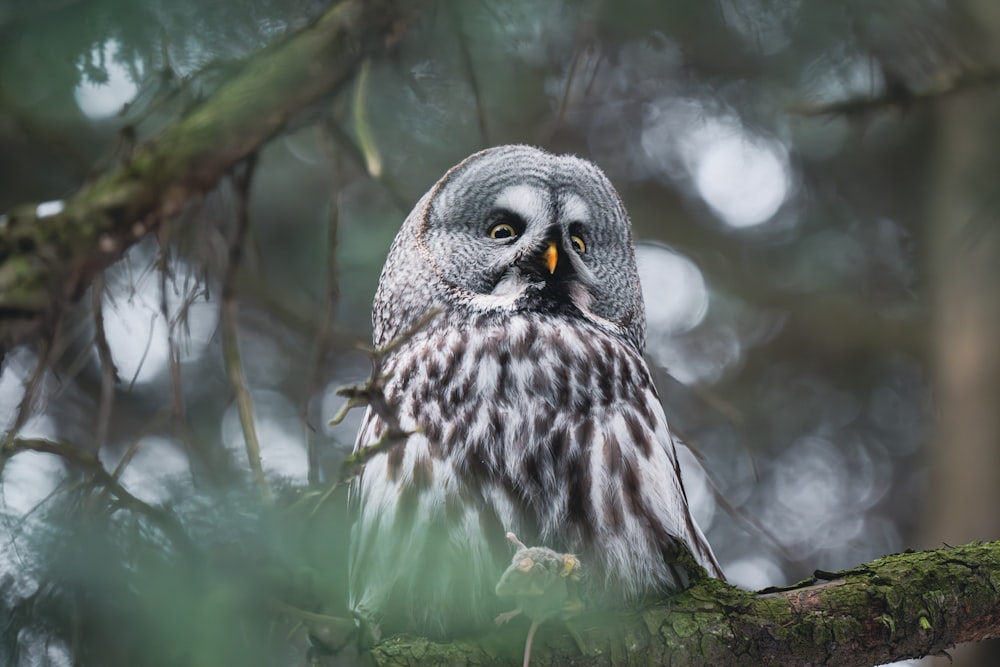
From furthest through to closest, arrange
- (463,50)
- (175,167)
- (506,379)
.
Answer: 1. (463,50)
2. (506,379)
3. (175,167)

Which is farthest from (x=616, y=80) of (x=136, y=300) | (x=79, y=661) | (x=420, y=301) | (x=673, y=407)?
Answer: (x=79, y=661)

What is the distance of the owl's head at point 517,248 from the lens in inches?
95.4

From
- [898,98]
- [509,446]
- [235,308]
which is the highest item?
[898,98]

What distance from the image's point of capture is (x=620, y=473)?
204 centimetres

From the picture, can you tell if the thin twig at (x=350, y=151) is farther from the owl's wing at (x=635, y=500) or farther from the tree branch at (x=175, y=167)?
the owl's wing at (x=635, y=500)

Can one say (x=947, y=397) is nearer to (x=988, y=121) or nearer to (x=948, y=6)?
(x=988, y=121)

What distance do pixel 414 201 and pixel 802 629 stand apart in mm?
1713

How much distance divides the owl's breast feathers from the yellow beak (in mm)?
232

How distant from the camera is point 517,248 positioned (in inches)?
97.3

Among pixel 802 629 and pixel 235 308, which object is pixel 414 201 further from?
pixel 802 629

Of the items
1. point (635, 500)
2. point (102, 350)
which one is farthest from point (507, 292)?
point (102, 350)

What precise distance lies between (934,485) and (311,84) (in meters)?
2.97

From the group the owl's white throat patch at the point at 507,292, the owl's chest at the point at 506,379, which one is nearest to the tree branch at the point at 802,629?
the owl's chest at the point at 506,379

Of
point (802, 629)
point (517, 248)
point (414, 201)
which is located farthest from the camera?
point (414, 201)
